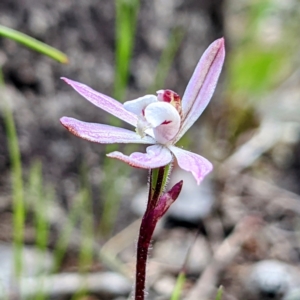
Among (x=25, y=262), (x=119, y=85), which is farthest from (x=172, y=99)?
(x=25, y=262)

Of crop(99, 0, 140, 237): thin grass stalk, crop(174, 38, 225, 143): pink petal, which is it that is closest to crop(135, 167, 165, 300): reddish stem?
crop(174, 38, 225, 143): pink petal

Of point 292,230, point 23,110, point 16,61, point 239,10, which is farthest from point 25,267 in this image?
point 239,10

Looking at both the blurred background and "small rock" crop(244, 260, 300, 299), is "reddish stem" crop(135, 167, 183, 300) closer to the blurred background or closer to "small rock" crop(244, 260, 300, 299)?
the blurred background

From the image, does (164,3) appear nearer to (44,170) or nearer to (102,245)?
(44,170)

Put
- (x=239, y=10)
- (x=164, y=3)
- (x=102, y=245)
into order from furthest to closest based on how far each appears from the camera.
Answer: (x=239, y=10)
(x=164, y=3)
(x=102, y=245)

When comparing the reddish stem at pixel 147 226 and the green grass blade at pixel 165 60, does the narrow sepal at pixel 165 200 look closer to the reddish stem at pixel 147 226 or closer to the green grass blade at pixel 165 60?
the reddish stem at pixel 147 226

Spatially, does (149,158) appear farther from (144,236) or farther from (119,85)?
(119,85)
